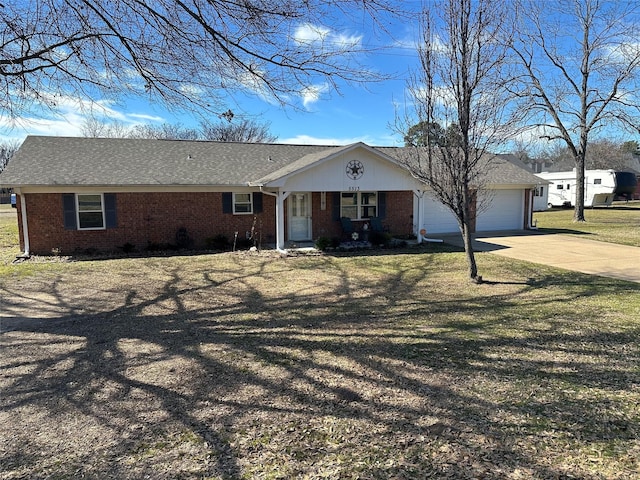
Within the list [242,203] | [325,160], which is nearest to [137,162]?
[242,203]

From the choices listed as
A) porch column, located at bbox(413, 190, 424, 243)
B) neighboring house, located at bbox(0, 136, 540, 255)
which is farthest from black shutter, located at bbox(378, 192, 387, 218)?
porch column, located at bbox(413, 190, 424, 243)

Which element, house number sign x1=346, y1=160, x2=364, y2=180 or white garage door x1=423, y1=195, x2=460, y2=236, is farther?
white garage door x1=423, y1=195, x2=460, y2=236

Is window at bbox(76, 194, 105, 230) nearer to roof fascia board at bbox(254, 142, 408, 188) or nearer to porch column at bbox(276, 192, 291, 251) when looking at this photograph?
roof fascia board at bbox(254, 142, 408, 188)

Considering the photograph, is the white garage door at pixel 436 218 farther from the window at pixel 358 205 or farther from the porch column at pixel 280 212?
the porch column at pixel 280 212

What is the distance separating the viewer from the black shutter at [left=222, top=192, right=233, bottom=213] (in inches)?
602

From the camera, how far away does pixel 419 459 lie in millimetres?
3098

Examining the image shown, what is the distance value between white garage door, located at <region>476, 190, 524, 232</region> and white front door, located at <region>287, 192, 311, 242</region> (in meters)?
8.45

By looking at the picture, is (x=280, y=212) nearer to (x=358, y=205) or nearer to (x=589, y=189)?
(x=358, y=205)

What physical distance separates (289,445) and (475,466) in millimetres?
1338

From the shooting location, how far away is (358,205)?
16.7 meters

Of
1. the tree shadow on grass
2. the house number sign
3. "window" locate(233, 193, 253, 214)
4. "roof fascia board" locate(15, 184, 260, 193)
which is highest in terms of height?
the house number sign

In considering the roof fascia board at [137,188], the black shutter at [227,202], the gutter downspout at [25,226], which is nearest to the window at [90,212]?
the roof fascia board at [137,188]

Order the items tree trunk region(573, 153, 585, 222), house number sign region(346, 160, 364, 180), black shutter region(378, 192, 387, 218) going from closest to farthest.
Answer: house number sign region(346, 160, 364, 180), black shutter region(378, 192, 387, 218), tree trunk region(573, 153, 585, 222)

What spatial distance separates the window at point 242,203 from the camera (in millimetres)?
15516
